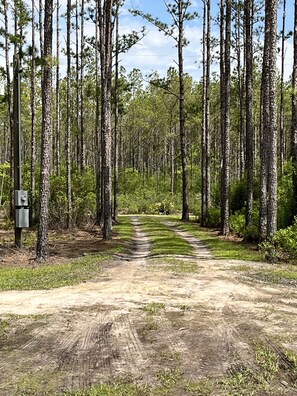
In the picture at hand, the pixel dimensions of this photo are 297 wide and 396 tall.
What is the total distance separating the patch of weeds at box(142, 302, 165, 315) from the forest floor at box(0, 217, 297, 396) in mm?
16

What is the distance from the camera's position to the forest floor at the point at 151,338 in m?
4.39

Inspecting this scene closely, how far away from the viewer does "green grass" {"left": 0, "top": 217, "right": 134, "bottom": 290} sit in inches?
377

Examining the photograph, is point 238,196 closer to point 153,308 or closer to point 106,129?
point 106,129

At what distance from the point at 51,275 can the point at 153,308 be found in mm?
4276

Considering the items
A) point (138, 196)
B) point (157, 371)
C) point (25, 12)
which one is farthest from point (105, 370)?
point (138, 196)

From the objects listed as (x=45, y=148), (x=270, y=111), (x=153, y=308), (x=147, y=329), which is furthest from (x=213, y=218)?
(x=147, y=329)

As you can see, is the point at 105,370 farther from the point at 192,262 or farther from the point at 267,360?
the point at 192,262

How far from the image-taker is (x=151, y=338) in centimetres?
574

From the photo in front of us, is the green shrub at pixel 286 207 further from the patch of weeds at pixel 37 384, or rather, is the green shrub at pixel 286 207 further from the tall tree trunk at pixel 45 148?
the patch of weeds at pixel 37 384

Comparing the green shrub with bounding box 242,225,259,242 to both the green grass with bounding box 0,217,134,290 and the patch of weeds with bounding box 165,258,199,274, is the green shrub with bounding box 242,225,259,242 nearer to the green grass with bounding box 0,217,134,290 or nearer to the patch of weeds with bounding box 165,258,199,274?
the patch of weeds with bounding box 165,258,199,274

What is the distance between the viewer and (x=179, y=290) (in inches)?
351

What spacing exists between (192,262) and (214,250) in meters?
2.91

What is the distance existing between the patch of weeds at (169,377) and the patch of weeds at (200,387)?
151 mm

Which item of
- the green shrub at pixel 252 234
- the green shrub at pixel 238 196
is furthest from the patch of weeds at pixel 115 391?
the green shrub at pixel 238 196
